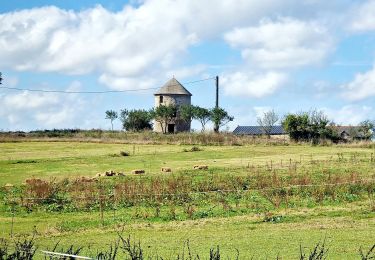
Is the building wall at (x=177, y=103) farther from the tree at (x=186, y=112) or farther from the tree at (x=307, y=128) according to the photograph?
the tree at (x=307, y=128)

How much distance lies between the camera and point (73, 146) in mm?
80750

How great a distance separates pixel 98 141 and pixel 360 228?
6656 cm

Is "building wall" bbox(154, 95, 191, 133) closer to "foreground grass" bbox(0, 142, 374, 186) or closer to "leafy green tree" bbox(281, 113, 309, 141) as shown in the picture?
"leafy green tree" bbox(281, 113, 309, 141)

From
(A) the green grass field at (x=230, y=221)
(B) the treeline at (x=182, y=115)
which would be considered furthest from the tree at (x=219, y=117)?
(A) the green grass field at (x=230, y=221)

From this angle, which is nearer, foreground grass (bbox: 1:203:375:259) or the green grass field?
foreground grass (bbox: 1:203:375:259)

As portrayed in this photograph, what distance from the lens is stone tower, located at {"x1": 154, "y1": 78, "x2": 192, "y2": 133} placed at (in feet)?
394

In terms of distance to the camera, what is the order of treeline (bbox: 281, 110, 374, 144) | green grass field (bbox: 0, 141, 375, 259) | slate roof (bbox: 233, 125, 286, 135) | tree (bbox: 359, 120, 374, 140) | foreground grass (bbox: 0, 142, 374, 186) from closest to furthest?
green grass field (bbox: 0, 141, 375, 259)
foreground grass (bbox: 0, 142, 374, 186)
treeline (bbox: 281, 110, 374, 144)
tree (bbox: 359, 120, 374, 140)
slate roof (bbox: 233, 125, 286, 135)

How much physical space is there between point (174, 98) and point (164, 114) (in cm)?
546

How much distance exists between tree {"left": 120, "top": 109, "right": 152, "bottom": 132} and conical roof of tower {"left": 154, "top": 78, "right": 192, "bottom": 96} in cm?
532

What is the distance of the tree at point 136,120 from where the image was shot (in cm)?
12412

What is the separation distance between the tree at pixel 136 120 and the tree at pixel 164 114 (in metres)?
3.53

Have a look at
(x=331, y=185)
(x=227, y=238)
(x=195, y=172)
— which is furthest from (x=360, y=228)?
(x=195, y=172)

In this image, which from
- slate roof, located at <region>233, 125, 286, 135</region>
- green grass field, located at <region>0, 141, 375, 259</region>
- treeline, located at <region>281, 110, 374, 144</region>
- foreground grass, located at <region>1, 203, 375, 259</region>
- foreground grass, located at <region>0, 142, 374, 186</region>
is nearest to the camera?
foreground grass, located at <region>1, 203, 375, 259</region>

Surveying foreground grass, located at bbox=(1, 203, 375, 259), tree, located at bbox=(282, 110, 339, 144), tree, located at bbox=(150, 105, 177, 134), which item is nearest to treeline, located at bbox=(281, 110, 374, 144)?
tree, located at bbox=(282, 110, 339, 144)
